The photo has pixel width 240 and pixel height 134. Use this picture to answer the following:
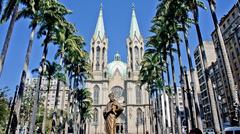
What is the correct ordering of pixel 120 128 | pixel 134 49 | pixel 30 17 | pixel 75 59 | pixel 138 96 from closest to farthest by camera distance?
pixel 30 17, pixel 75 59, pixel 120 128, pixel 138 96, pixel 134 49

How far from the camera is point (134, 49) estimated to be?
10144cm

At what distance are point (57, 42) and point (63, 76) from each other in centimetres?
534

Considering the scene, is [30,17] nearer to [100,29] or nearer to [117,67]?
[117,67]

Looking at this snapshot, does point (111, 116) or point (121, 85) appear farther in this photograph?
point (121, 85)

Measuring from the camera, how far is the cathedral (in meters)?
87.6

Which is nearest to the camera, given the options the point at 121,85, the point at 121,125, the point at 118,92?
the point at 121,125

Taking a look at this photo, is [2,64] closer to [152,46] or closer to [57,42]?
[57,42]

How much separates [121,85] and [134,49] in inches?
649

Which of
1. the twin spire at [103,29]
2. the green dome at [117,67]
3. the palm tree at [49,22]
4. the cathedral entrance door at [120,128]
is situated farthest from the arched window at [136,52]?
the palm tree at [49,22]

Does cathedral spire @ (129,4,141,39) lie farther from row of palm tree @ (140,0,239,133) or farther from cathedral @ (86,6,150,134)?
row of palm tree @ (140,0,239,133)

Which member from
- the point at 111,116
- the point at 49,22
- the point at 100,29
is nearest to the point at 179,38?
the point at 49,22

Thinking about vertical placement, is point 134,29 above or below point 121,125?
above

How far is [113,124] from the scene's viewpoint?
50.4 ft

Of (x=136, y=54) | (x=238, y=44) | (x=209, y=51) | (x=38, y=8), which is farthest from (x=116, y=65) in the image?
(x=38, y=8)
